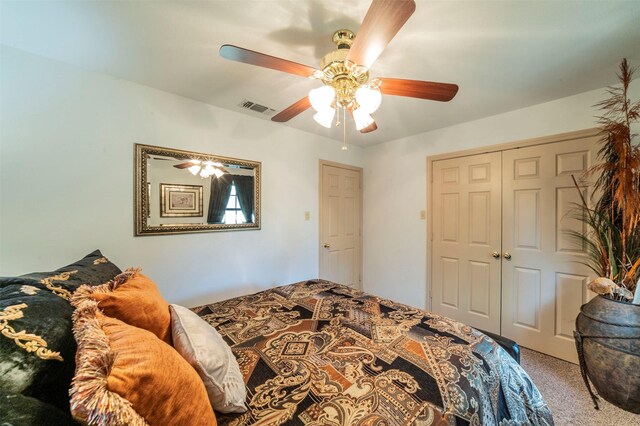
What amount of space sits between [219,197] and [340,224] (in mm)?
1747

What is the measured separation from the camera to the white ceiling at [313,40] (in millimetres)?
1240

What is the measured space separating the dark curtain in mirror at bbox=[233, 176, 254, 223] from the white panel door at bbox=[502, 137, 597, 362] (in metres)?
2.72

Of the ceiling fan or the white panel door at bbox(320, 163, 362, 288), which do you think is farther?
the white panel door at bbox(320, 163, 362, 288)

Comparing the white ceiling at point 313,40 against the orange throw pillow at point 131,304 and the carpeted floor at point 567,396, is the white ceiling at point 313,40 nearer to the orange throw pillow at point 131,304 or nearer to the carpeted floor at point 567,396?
the orange throw pillow at point 131,304

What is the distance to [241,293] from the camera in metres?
2.50

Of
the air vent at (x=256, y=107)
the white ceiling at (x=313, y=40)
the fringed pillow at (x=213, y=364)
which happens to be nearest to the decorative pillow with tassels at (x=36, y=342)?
the fringed pillow at (x=213, y=364)

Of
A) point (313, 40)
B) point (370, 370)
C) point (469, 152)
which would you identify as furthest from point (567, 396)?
point (313, 40)

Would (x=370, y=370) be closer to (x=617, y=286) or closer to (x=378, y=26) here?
(x=378, y=26)

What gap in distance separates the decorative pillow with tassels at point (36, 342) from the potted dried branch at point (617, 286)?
2.80 meters

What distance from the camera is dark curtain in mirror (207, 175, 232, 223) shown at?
2.34 meters

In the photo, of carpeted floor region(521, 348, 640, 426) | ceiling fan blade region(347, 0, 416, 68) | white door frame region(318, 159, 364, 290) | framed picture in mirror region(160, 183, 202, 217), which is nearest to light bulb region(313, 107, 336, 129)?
ceiling fan blade region(347, 0, 416, 68)

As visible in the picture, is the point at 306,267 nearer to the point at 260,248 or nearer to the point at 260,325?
the point at 260,248

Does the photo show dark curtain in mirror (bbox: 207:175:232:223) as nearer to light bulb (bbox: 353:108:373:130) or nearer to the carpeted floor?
light bulb (bbox: 353:108:373:130)

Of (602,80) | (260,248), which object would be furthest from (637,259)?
(260,248)
